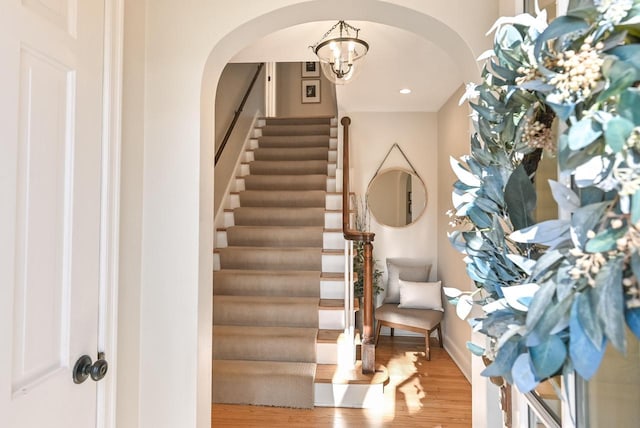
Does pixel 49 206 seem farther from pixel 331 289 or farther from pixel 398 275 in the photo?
pixel 398 275

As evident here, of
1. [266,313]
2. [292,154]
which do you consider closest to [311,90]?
[292,154]

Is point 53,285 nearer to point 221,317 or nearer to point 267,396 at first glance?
point 267,396

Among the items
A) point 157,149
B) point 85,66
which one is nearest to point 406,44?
point 157,149

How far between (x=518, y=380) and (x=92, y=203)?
1.21 metres

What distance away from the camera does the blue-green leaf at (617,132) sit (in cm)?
40

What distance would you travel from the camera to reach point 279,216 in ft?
14.0

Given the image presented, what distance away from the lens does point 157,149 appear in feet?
4.90

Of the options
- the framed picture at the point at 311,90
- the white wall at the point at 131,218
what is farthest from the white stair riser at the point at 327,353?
the framed picture at the point at 311,90

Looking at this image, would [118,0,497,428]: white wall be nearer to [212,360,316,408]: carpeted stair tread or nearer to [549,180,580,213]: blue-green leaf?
[549,180,580,213]: blue-green leaf

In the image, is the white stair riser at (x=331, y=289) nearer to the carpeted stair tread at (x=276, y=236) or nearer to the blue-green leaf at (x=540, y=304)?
the carpeted stair tread at (x=276, y=236)

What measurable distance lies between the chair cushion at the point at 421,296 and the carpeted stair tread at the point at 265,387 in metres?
1.57

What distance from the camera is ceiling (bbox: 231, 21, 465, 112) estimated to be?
2.54m

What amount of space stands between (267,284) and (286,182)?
162cm

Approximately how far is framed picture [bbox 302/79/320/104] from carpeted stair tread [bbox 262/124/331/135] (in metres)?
1.03
